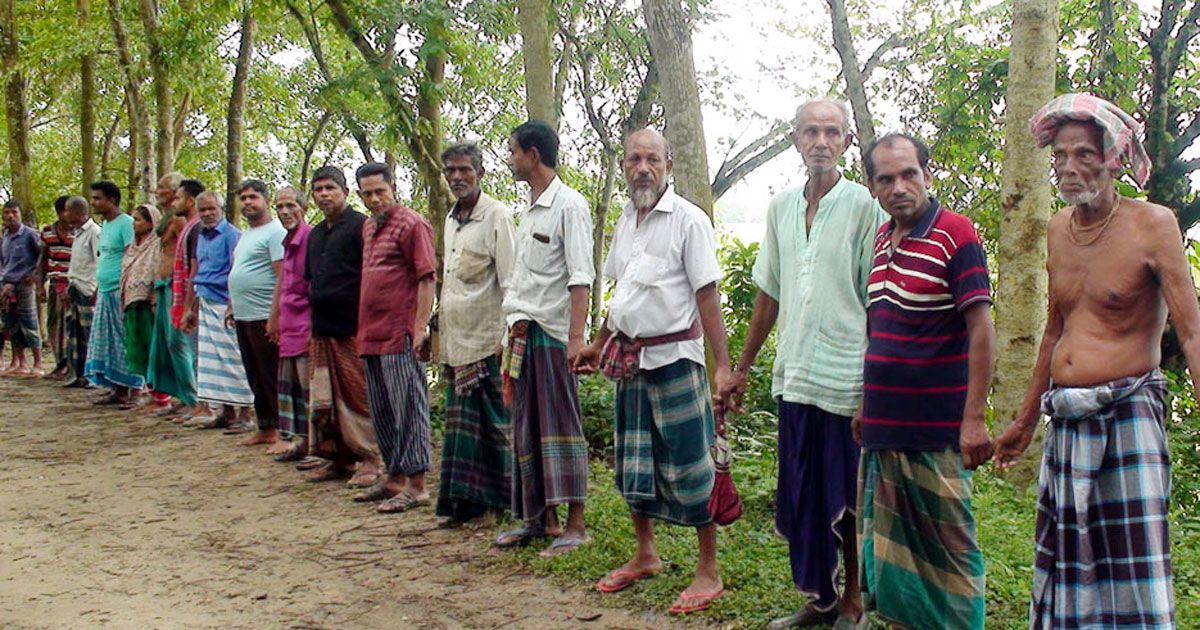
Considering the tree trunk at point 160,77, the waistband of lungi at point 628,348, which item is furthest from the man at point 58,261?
the waistband of lungi at point 628,348

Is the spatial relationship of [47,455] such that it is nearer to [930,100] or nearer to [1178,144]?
[930,100]

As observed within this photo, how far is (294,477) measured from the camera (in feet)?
23.2

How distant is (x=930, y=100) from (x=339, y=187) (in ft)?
18.1

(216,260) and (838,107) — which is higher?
(838,107)

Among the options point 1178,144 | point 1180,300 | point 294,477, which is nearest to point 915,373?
point 1180,300

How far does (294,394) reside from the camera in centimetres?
740

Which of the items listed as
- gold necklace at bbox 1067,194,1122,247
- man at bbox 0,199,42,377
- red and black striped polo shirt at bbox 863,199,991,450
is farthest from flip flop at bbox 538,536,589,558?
man at bbox 0,199,42,377

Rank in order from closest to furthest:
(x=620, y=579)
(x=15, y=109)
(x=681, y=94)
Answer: (x=620, y=579) < (x=681, y=94) < (x=15, y=109)

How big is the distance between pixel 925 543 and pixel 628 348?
4.91 ft

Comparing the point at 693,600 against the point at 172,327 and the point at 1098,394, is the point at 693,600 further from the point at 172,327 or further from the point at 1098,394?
the point at 172,327

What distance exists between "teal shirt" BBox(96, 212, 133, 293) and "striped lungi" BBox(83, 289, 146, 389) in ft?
0.45

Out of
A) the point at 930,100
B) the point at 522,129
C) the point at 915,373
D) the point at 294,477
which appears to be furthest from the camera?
the point at 930,100

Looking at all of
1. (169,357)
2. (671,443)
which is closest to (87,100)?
(169,357)

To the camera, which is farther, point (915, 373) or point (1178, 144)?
point (1178, 144)
